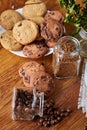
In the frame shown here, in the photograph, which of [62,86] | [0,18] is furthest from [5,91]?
[0,18]

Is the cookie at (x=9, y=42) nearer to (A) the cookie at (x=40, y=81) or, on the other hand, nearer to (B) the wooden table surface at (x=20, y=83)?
(B) the wooden table surface at (x=20, y=83)

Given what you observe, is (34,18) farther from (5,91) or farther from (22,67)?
(5,91)

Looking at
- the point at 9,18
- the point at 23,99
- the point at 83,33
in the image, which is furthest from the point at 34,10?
the point at 23,99

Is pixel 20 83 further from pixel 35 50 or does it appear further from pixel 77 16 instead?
pixel 77 16

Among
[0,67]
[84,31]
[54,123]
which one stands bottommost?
[54,123]

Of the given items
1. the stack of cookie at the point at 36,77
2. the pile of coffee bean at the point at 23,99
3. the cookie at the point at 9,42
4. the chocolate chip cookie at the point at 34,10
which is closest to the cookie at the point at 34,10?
the chocolate chip cookie at the point at 34,10

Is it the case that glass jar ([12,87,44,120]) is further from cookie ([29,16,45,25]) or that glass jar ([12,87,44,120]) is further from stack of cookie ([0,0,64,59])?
cookie ([29,16,45,25])

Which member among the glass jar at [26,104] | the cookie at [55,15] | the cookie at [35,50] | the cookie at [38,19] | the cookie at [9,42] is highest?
the cookie at [55,15]
